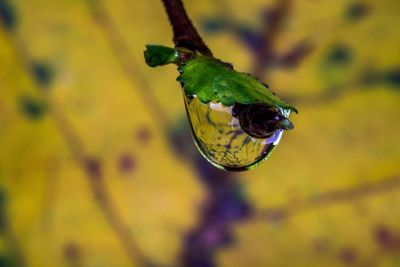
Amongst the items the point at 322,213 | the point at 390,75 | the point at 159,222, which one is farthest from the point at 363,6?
the point at 159,222

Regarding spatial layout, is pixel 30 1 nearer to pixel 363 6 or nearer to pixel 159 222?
pixel 159 222

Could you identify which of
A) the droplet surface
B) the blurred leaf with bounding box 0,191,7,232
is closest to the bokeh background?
the blurred leaf with bounding box 0,191,7,232

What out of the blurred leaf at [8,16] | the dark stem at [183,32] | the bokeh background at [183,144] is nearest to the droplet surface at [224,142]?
the dark stem at [183,32]

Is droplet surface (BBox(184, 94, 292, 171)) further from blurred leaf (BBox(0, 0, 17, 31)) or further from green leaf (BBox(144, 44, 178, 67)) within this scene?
blurred leaf (BBox(0, 0, 17, 31))

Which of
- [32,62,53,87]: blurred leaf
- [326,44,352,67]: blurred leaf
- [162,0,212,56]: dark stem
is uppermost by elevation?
[326,44,352,67]: blurred leaf

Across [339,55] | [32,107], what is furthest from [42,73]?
[339,55]

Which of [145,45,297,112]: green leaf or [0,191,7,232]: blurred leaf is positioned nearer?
[145,45,297,112]: green leaf
